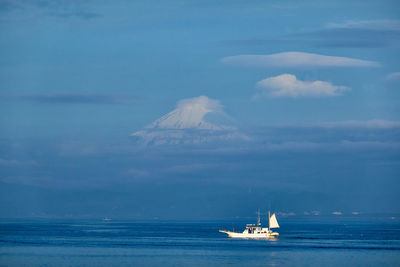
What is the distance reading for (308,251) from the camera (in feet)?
474

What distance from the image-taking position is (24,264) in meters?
113

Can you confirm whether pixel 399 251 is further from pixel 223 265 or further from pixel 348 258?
pixel 223 265

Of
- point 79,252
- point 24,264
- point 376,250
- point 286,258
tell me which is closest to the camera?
point 24,264

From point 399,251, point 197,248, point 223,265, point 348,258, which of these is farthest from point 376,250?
point 223,265

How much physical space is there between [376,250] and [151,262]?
167 feet

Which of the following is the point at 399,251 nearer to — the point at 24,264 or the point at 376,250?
the point at 376,250

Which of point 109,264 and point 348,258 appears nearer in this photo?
point 109,264

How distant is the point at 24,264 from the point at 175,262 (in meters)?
23.0

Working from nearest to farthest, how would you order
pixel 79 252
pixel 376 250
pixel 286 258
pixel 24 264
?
pixel 24 264 → pixel 286 258 → pixel 79 252 → pixel 376 250

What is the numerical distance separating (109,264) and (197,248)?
41999 mm

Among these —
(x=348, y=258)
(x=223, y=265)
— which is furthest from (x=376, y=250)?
(x=223, y=265)

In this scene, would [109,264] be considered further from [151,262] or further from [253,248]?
[253,248]

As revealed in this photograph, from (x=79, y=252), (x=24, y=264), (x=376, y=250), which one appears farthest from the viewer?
(x=376, y=250)

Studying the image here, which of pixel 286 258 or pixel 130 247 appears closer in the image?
pixel 286 258
